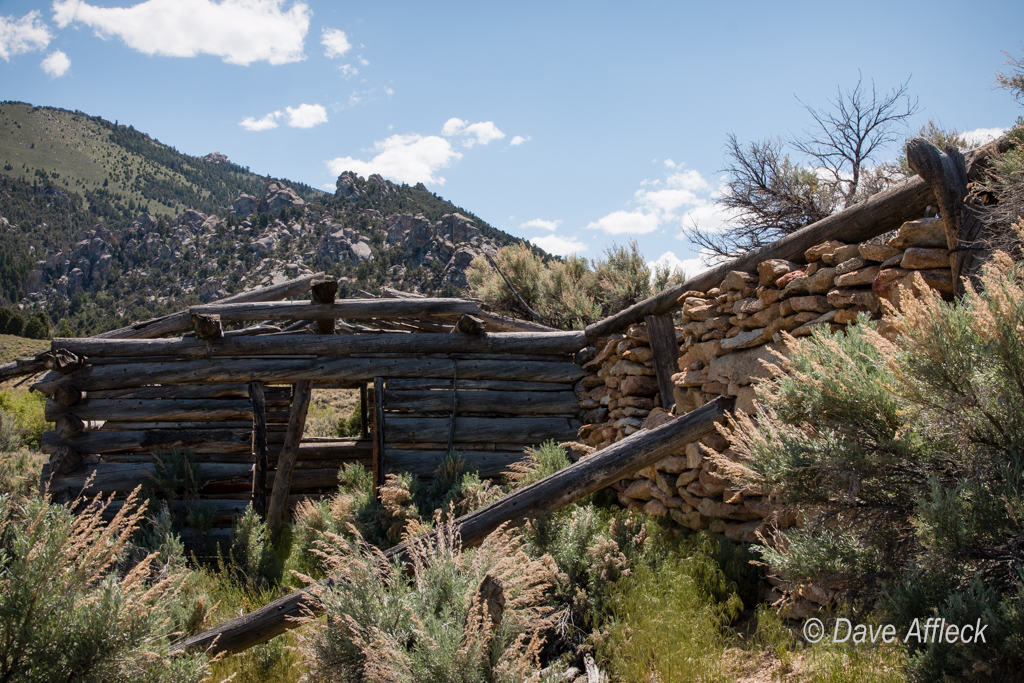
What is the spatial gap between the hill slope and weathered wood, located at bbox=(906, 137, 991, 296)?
2230cm

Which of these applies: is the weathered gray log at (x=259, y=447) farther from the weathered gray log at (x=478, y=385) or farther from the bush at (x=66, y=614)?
the bush at (x=66, y=614)

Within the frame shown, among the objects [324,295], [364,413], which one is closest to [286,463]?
[324,295]

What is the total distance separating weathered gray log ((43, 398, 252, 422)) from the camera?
731 cm

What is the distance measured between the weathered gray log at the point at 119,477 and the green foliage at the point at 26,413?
7101 millimetres

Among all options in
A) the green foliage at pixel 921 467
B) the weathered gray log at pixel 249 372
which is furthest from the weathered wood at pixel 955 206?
the weathered gray log at pixel 249 372

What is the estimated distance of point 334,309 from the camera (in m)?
Answer: 7.81

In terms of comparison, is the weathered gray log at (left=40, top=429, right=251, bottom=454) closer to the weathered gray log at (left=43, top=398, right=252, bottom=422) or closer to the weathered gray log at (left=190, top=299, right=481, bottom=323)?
the weathered gray log at (left=43, top=398, right=252, bottom=422)

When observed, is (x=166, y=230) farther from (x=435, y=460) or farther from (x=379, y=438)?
(x=435, y=460)

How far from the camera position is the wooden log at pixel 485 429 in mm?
7434

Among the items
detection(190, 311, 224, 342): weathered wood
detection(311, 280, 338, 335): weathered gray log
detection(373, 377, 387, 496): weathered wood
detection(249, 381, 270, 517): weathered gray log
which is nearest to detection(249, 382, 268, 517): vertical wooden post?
detection(249, 381, 270, 517): weathered gray log

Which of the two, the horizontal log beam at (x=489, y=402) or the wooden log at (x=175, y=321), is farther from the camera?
the wooden log at (x=175, y=321)

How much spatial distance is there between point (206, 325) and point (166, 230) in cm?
5436

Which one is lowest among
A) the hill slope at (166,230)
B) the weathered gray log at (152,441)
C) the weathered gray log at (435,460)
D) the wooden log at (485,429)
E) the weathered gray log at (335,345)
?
the weathered gray log at (435,460)

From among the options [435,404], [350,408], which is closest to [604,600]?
[435,404]
